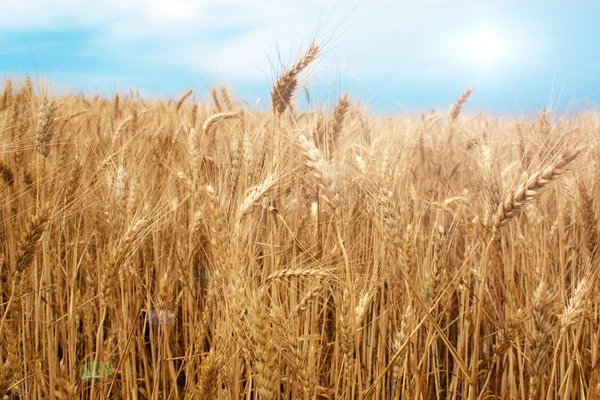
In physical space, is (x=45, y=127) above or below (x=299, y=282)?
above

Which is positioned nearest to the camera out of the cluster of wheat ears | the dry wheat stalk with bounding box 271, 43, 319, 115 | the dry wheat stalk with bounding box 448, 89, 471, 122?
the cluster of wheat ears

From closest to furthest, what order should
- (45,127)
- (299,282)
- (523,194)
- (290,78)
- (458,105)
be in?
(523,194)
(299,282)
(290,78)
(45,127)
(458,105)

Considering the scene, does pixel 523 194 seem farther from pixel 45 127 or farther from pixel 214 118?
pixel 45 127

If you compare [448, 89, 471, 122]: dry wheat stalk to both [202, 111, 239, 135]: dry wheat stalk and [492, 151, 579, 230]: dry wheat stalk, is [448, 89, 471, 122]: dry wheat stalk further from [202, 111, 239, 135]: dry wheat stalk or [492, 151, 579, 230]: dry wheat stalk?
[492, 151, 579, 230]: dry wheat stalk

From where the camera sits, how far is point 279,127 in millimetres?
1762

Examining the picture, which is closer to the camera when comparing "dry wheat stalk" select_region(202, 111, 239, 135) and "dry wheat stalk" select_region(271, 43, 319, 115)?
"dry wheat stalk" select_region(271, 43, 319, 115)

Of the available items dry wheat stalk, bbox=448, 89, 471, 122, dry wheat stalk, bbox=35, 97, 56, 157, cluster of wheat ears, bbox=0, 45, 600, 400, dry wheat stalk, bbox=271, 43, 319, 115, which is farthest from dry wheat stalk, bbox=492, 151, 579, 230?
dry wheat stalk, bbox=448, 89, 471, 122

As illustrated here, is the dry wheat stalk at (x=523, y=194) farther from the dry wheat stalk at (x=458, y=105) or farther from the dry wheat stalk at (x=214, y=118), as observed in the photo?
the dry wheat stalk at (x=458, y=105)

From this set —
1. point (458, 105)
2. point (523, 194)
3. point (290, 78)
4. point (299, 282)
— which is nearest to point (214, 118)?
point (290, 78)

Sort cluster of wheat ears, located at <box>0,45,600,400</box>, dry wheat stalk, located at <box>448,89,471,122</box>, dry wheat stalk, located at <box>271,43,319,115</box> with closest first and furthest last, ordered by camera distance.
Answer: cluster of wheat ears, located at <box>0,45,600,400</box>
dry wheat stalk, located at <box>271,43,319,115</box>
dry wheat stalk, located at <box>448,89,471,122</box>

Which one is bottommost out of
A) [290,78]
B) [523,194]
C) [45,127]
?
[523,194]

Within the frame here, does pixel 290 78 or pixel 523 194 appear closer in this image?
pixel 523 194

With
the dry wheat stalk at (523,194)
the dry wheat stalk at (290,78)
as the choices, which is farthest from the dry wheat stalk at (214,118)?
the dry wheat stalk at (523,194)

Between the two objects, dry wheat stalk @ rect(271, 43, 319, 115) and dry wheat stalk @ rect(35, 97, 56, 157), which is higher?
dry wheat stalk @ rect(271, 43, 319, 115)
